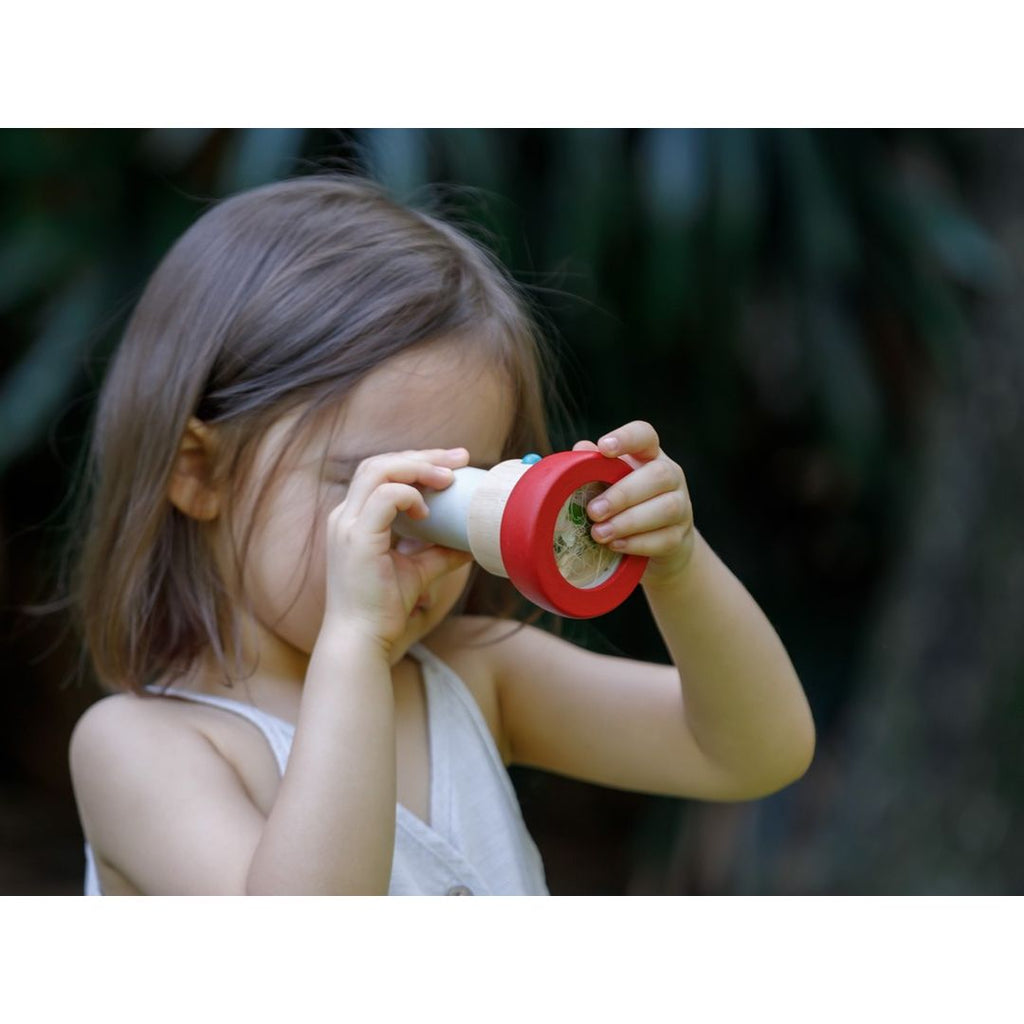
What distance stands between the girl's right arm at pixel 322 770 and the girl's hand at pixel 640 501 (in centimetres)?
9

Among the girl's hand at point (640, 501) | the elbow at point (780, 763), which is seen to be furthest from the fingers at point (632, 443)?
the elbow at point (780, 763)

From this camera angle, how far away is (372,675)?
2.00 feet

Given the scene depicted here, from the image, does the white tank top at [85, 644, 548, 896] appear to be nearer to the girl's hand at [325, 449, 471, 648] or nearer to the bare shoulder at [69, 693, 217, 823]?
the bare shoulder at [69, 693, 217, 823]

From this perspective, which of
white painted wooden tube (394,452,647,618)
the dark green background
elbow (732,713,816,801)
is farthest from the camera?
the dark green background

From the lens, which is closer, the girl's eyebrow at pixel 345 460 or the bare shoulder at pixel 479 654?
the girl's eyebrow at pixel 345 460

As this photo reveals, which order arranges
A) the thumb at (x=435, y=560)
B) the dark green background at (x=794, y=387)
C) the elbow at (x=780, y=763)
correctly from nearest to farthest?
the thumb at (x=435, y=560)
the elbow at (x=780, y=763)
the dark green background at (x=794, y=387)

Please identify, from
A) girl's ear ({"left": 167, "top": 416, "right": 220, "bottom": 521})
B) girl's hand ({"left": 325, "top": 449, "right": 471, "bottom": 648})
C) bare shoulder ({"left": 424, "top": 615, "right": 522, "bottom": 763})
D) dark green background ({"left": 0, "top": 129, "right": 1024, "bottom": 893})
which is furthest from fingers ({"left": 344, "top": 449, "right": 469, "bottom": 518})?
dark green background ({"left": 0, "top": 129, "right": 1024, "bottom": 893})

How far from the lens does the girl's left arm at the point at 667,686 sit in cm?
60

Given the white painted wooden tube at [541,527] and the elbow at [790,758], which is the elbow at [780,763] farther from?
the white painted wooden tube at [541,527]

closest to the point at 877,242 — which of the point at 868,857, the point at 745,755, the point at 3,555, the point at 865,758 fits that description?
the point at 865,758

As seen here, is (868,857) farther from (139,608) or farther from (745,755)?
(139,608)

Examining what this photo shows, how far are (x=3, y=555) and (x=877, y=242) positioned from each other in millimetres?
1486

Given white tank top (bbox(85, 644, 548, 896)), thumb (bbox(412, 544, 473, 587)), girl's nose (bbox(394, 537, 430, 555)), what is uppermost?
girl's nose (bbox(394, 537, 430, 555))

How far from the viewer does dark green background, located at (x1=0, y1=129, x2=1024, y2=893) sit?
1524 millimetres
